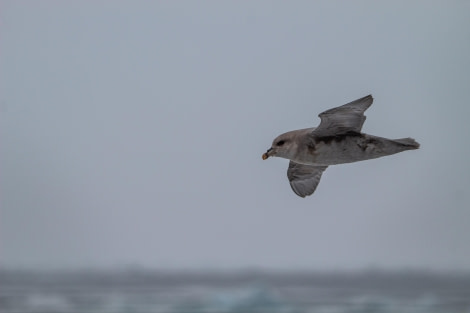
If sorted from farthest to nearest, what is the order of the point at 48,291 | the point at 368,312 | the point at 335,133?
the point at 48,291
the point at 368,312
the point at 335,133

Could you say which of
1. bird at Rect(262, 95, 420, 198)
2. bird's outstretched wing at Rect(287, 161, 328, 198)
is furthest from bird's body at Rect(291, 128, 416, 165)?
bird's outstretched wing at Rect(287, 161, 328, 198)

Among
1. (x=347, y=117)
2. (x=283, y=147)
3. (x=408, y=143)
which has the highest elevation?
(x=347, y=117)

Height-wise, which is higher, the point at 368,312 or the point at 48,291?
the point at 48,291

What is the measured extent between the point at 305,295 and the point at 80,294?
13.3ft

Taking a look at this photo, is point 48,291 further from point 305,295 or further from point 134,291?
point 305,295

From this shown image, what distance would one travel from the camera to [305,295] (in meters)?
16.2

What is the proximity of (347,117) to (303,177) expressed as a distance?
3.47ft

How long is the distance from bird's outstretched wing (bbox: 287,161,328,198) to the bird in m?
0.76

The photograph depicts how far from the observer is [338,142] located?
5707mm

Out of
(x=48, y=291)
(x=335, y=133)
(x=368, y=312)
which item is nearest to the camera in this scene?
(x=335, y=133)

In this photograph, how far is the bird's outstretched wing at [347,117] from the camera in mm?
5633

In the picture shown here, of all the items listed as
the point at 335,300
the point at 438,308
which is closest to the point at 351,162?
the point at 438,308

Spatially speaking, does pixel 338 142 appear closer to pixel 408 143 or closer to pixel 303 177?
pixel 408 143

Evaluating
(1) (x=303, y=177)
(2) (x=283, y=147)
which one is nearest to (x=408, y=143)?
(2) (x=283, y=147)
